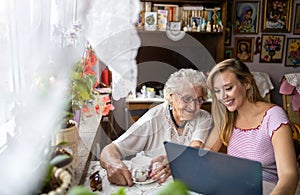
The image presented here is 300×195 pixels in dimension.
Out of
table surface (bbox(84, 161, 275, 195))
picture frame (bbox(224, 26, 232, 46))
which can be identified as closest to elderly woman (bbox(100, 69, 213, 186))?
table surface (bbox(84, 161, 275, 195))

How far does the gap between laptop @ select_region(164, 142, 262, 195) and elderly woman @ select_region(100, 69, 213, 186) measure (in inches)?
19.2

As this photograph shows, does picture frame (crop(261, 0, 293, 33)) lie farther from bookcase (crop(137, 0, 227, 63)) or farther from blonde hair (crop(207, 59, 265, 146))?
blonde hair (crop(207, 59, 265, 146))

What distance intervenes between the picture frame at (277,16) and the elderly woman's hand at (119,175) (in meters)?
2.68

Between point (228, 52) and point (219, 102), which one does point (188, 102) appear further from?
point (228, 52)

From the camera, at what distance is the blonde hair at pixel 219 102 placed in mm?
1441

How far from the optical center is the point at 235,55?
3475 millimetres

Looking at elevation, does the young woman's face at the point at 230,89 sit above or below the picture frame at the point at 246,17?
below

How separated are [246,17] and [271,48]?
43 centimetres

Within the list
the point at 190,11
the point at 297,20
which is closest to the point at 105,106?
the point at 190,11

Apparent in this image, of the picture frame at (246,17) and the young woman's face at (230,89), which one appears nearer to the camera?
the young woman's face at (230,89)

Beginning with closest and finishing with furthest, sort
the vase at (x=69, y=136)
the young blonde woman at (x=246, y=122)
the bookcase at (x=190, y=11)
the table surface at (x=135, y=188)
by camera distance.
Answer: the vase at (x=69, y=136)
the table surface at (x=135, y=188)
the young blonde woman at (x=246, y=122)
the bookcase at (x=190, y=11)

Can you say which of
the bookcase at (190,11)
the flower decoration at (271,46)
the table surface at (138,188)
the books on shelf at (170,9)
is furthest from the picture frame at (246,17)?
the table surface at (138,188)

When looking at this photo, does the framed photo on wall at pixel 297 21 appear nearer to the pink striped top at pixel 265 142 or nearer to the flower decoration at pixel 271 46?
the flower decoration at pixel 271 46

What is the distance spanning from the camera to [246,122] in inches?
57.7
